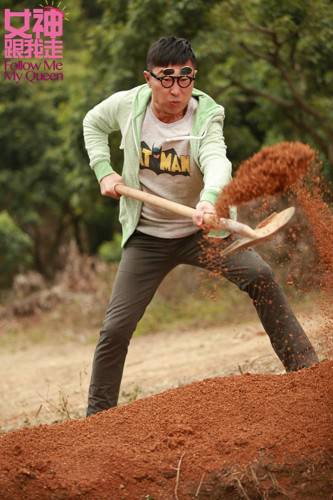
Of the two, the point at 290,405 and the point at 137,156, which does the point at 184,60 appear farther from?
the point at 290,405

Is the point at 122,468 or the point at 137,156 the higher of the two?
the point at 137,156

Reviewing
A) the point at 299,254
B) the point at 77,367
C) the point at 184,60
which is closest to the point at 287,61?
the point at 299,254

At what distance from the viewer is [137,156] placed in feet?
15.8

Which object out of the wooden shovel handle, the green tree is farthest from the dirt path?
the green tree

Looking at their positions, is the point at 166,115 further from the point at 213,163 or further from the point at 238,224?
the point at 238,224

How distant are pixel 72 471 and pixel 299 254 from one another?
362 centimetres

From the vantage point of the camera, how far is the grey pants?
4.70 metres

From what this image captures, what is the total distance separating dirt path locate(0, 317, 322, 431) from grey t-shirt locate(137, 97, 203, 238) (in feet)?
4.05

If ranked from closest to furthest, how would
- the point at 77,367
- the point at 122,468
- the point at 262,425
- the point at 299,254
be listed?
the point at 122,468 → the point at 262,425 → the point at 299,254 → the point at 77,367

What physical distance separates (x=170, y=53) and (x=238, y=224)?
3.42 ft

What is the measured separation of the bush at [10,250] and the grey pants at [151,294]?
31.4ft

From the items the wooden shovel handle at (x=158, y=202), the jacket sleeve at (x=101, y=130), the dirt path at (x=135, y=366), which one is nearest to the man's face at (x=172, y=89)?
the jacket sleeve at (x=101, y=130)

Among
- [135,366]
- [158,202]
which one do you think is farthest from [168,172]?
[135,366]

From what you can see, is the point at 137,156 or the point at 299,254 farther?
the point at 299,254
